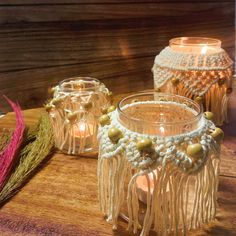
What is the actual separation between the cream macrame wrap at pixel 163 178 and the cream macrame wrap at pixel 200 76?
0.29 meters

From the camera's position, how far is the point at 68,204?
0.55 m

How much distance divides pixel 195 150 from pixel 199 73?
39 centimetres

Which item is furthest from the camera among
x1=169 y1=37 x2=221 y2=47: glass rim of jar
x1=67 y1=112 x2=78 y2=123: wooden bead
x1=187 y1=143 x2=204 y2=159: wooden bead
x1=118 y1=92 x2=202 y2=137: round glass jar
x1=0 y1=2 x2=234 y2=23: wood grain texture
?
x1=0 y1=2 x2=234 y2=23: wood grain texture

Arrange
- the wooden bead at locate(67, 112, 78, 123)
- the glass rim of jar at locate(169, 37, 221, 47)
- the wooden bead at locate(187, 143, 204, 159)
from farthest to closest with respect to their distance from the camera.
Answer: the glass rim of jar at locate(169, 37, 221, 47) → the wooden bead at locate(67, 112, 78, 123) → the wooden bead at locate(187, 143, 204, 159)

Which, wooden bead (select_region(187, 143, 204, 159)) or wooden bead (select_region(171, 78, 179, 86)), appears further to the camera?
wooden bead (select_region(171, 78, 179, 86))

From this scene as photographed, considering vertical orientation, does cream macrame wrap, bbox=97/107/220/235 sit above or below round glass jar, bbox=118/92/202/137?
below

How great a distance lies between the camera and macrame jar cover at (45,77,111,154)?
0.70 metres

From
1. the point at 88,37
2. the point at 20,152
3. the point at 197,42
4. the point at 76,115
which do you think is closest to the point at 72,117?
the point at 76,115

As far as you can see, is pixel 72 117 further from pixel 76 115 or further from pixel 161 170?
pixel 161 170

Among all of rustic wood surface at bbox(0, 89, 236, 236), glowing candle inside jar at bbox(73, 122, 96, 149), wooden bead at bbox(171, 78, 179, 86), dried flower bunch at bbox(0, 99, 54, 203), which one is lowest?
rustic wood surface at bbox(0, 89, 236, 236)

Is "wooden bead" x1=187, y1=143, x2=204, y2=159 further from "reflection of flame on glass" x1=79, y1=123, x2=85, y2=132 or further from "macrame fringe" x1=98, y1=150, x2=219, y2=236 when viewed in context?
"reflection of flame on glass" x1=79, y1=123, x2=85, y2=132

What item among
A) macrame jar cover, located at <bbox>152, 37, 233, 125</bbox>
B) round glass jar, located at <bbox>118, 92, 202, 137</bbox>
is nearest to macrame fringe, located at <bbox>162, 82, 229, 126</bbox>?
macrame jar cover, located at <bbox>152, 37, 233, 125</bbox>

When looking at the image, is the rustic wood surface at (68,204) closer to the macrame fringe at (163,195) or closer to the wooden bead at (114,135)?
the macrame fringe at (163,195)

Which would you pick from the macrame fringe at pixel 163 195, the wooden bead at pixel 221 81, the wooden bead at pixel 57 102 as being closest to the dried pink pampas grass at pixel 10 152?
the wooden bead at pixel 57 102
